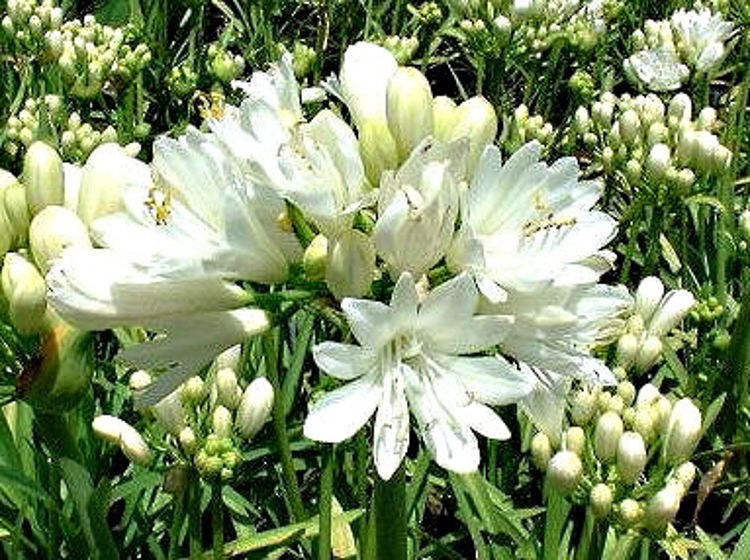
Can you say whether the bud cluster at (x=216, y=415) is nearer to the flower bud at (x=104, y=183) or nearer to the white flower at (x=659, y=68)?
the flower bud at (x=104, y=183)

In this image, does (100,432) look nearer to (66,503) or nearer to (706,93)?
(66,503)

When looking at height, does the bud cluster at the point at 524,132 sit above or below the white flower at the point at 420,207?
below

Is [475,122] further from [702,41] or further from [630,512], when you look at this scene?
[702,41]

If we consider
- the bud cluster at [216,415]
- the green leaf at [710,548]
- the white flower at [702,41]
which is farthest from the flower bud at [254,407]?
the white flower at [702,41]

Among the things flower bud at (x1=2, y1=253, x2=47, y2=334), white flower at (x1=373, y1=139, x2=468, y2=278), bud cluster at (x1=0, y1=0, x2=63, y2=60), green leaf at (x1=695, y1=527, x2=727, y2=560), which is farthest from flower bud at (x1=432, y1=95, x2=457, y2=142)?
bud cluster at (x1=0, y1=0, x2=63, y2=60)

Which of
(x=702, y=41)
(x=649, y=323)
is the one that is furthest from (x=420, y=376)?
(x=702, y=41)

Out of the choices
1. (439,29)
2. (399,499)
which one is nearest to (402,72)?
(399,499)

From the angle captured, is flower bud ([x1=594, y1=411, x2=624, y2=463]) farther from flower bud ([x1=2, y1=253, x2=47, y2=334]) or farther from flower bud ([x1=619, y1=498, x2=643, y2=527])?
flower bud ([x1=2, y1=253, x2=47, y2=334])
